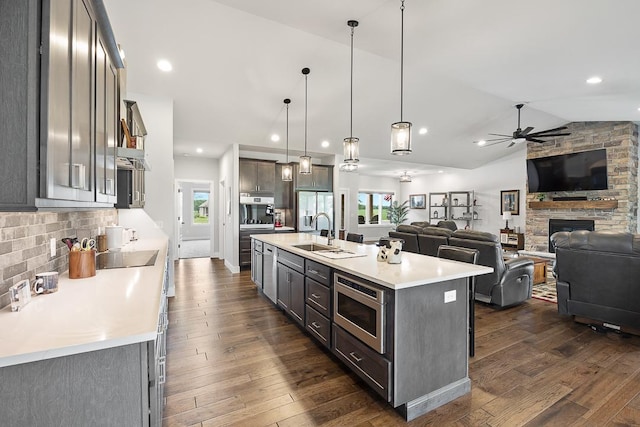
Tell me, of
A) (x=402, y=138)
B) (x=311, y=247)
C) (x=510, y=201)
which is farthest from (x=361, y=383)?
(x=510, y=201)

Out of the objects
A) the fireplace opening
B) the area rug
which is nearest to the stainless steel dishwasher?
the area rug

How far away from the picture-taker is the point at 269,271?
4.10 m

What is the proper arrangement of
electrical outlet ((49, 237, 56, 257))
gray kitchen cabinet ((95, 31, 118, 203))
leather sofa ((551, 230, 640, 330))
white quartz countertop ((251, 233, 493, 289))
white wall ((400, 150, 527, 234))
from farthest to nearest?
white wall ((400, 150, 527, 234)), leather sofa ((551, 230, 640, 330)), white quartz countertop ((251, 233, 493, 289)), electrical outlet ((49, 237, 56, 257)), gray kitchen cabinet ((95, 31, 118, 203))

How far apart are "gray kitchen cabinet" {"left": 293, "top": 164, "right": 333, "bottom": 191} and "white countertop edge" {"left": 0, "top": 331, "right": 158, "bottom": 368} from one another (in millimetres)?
6150

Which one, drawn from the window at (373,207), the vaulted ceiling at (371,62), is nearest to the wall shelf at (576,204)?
the vaulted ceiling at (371,62)

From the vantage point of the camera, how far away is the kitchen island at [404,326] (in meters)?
1.90

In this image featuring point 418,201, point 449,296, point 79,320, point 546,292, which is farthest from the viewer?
point 418,201

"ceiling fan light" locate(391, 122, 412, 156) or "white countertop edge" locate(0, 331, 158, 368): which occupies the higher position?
"ceiling fan light" locate(391, 122, 412, 156)

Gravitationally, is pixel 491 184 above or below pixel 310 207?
above

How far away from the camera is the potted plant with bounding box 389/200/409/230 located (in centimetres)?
1194

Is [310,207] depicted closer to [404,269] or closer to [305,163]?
[305,163]

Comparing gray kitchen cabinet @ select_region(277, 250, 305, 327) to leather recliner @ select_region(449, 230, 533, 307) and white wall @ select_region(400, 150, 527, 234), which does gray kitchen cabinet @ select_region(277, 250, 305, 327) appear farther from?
white wall @ select_region(400, 150, 527, 234)

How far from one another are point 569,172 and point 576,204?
2.59 ft

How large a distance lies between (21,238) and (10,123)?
35.7 inches
